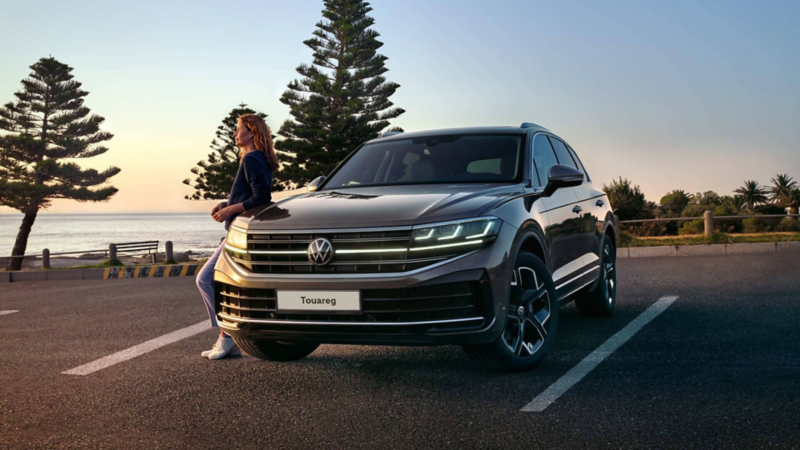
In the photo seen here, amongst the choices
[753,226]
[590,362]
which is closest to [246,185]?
[590,362]

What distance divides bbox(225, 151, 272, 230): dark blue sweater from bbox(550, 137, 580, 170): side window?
2.59 m

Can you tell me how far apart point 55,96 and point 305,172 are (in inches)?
918

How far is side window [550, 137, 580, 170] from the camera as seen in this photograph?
21.4ft

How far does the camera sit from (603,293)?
6926 millimetres

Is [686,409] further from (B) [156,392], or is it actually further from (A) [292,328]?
(B) [156,392]

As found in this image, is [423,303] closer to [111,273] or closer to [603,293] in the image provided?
[603,293]

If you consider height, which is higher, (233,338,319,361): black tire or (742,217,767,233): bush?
(233,338,319,361): black tire

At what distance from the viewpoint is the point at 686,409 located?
3.79 meters

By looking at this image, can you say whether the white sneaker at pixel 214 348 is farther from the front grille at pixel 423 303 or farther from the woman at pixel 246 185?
the front grille at pixel 423 303

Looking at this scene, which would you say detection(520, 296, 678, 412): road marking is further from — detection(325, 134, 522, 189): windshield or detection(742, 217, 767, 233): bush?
detection(742, 217, 767, 233): bush

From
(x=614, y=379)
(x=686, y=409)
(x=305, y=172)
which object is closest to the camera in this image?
(x=686, y=409)

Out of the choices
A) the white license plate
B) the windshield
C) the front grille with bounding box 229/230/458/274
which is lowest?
the white license plate

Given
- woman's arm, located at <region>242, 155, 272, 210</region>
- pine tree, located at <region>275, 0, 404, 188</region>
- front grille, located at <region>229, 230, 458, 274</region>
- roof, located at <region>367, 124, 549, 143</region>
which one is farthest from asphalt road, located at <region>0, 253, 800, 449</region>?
pine tree, located at <region>275, 0, 404, 188</region>

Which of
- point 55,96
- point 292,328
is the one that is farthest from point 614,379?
point 55,96
